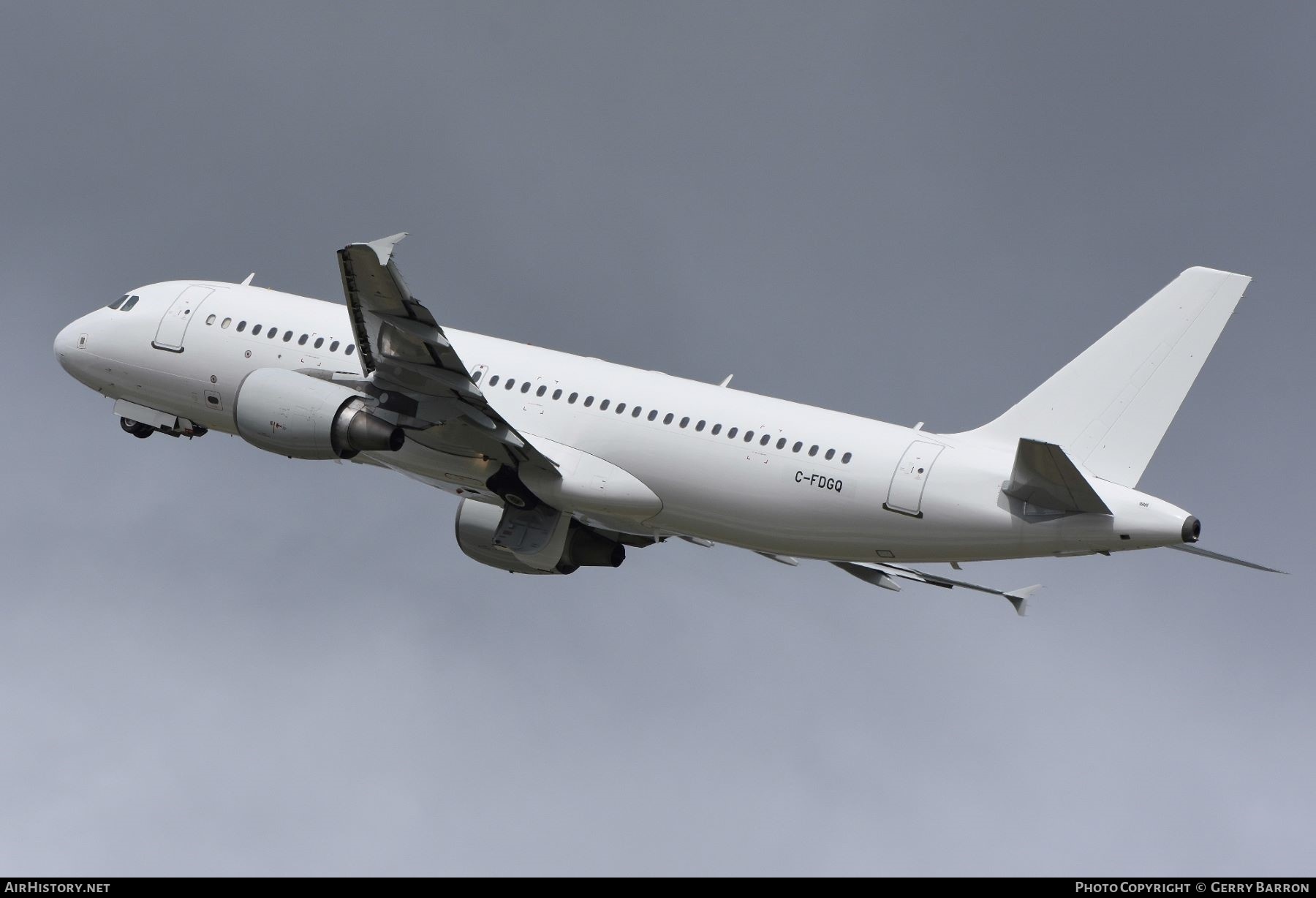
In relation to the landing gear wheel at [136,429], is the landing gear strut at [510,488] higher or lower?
lower

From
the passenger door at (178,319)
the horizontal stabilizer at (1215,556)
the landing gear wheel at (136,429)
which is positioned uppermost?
the passenger door at (178,319)

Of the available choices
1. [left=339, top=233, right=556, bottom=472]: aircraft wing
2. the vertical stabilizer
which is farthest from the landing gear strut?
the vertical stabilizer

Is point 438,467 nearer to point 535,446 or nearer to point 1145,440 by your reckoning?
point 535,446

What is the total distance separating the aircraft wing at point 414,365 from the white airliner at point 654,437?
5 centimetres

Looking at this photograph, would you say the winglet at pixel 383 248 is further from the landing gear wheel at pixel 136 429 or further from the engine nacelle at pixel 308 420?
the landing gear wheel at pixel 136 429

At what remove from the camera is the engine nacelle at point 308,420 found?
3844 cm

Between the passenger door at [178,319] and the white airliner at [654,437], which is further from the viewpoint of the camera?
the passenger door at [178,319]

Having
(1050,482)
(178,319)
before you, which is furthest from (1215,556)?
(178,319)

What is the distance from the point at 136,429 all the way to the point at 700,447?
15.2m

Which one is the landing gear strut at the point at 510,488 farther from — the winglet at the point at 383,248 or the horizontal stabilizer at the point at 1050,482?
the horizontal stabilizer at the point at 1050,482

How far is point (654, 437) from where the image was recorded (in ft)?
128

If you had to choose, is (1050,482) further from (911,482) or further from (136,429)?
(136,429)

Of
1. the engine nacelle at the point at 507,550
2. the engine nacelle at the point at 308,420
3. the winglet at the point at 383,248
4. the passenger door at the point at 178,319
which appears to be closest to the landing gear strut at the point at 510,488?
the engine nacelle at the point at 507,550

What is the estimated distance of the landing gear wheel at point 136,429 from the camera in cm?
4525
